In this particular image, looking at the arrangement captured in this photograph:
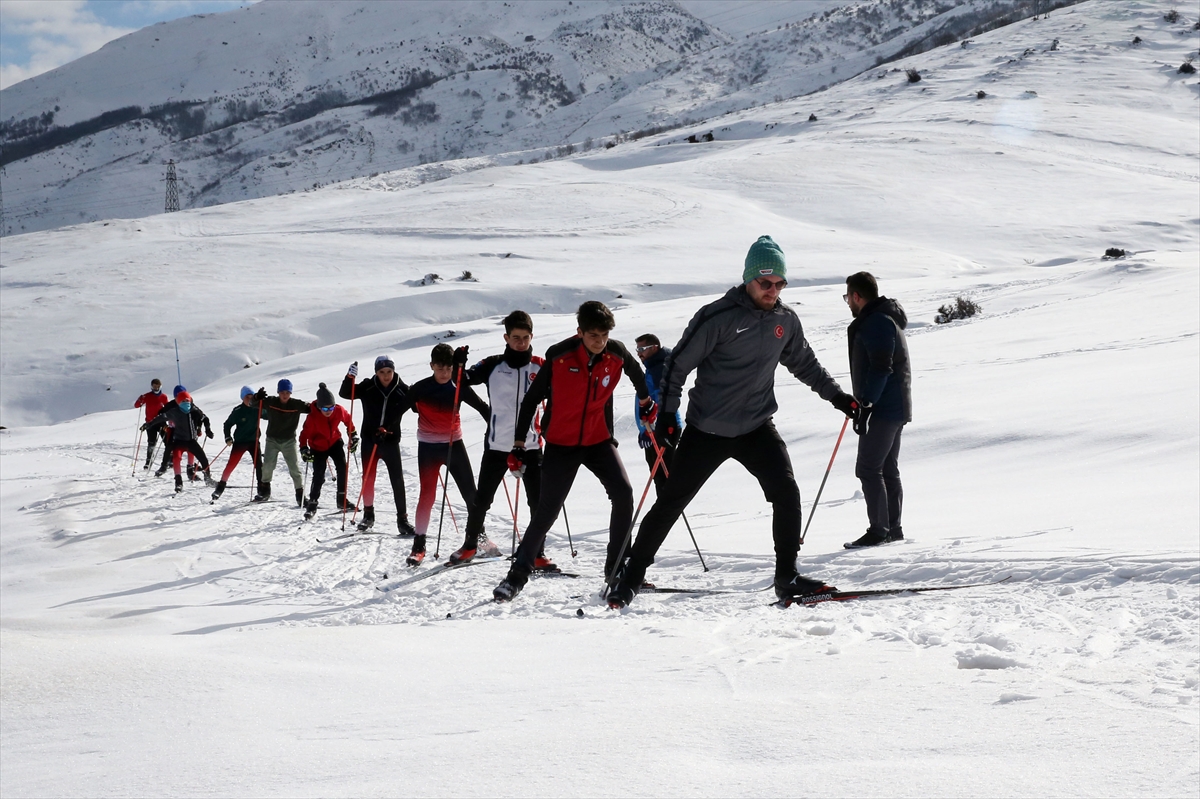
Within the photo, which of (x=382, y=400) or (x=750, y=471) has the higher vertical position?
(x=382, y=400)

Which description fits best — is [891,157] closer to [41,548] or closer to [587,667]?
[41,548]

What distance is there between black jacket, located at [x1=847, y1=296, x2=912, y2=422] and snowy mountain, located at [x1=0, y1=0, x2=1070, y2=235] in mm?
77530

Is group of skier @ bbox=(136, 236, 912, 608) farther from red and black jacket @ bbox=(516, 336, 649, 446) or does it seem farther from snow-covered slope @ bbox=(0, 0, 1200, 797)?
snow-covered slope @ bbox=(0, 0, 1200, 797)

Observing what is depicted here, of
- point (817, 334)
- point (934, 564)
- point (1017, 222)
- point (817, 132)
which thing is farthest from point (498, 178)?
point (934, 564)

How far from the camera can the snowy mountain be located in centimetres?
10831

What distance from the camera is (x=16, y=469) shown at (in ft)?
53.2

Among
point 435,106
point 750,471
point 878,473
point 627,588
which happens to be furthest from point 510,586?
point 435,106

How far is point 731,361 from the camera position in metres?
4.76

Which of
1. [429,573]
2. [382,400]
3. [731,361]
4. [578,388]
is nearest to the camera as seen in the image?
[731,361]

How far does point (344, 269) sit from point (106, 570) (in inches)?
1199

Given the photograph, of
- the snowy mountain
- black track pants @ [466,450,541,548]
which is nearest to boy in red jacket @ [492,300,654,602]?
black track pants @ [466,450,541,548]

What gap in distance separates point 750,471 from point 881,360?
5.57 ft

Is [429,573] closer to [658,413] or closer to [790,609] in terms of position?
[658,413]

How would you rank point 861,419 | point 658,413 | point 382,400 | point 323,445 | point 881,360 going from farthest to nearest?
1. point 323,445
2. point 382,400
3. point 881,360
4. point 861,419
5. point 658,413
